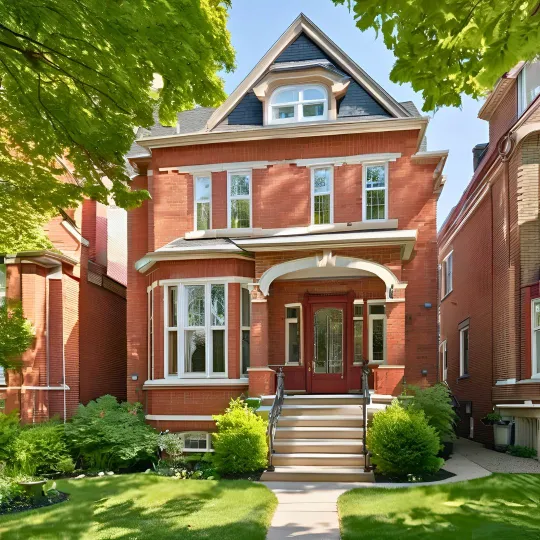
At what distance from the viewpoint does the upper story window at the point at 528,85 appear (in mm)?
15141

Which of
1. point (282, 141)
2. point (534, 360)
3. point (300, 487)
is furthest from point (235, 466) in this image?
point (282, 141)

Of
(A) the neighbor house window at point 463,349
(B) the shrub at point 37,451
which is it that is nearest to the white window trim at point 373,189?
(A) the neighbor house window at point 463,349

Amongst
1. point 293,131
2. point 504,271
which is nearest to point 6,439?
point 293,131

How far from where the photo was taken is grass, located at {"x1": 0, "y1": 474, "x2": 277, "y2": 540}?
777 cm

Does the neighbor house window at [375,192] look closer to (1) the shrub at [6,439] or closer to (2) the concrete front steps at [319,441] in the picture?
(2) the concrete front steps at [319,441]

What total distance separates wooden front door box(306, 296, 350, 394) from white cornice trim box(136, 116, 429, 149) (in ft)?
14.5

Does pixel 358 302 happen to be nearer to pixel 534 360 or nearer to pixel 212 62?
pixel 534 360

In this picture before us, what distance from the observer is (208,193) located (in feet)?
54.1

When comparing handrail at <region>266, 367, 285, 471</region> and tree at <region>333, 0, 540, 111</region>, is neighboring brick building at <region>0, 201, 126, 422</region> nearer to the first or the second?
handrail at <region>266, 367, 285, 471</region>

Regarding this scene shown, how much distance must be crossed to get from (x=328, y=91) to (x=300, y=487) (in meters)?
10.2

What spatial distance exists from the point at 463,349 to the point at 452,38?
1724cm

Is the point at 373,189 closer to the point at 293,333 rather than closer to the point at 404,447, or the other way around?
the point at 293,333

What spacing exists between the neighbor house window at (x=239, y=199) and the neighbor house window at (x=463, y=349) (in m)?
9.19

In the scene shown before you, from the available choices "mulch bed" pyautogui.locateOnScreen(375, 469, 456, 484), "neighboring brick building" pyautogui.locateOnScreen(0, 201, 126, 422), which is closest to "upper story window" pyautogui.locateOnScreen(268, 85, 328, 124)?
"neighboring brick building" pyautogui.locateOnScreen(0, 201, 126, 422)
